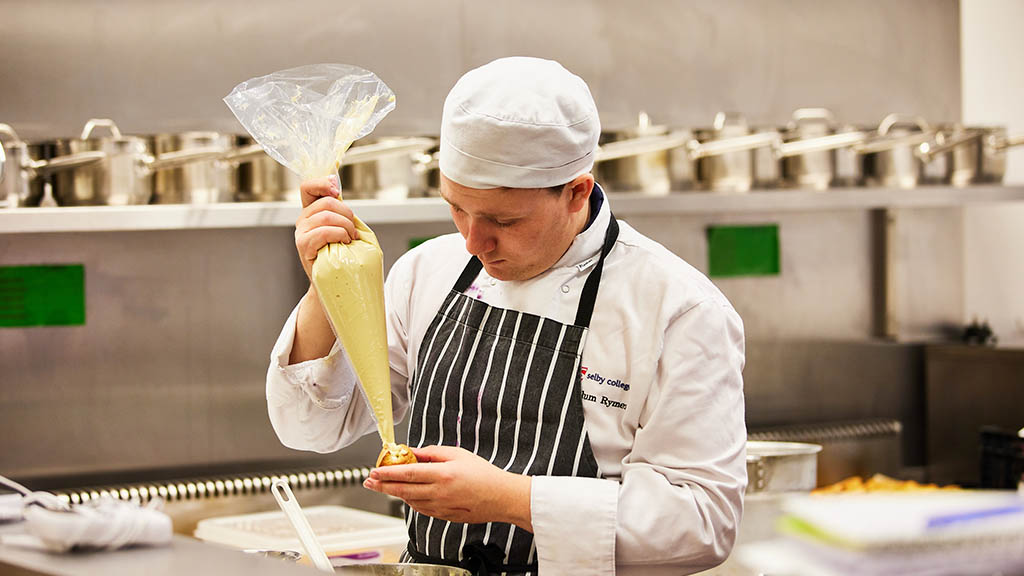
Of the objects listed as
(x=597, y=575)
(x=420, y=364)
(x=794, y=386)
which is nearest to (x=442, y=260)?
(x=420, y=364)

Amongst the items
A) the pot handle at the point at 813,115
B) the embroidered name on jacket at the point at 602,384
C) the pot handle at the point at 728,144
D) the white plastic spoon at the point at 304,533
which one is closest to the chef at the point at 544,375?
the embroidered name on jacket at the point at 602,384

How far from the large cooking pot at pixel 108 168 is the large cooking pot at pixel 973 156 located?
2.13 m

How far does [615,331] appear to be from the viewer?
1.75 m

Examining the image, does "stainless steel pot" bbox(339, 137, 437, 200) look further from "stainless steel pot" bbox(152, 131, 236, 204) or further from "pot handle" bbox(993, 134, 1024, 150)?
"pot handle" bbox(993, 134, 1024, 150)

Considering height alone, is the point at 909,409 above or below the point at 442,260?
below

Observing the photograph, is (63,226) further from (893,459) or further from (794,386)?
(893,459)

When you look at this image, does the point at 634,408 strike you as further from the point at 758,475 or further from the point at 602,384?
the point at 758,475

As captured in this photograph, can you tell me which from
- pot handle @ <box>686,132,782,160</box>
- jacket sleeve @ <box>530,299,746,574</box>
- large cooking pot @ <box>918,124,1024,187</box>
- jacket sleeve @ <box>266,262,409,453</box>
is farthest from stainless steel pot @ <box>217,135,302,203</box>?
large cooking pot @ <box>918,124,1024,187</box>

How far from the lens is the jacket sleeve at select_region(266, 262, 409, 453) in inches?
71.2

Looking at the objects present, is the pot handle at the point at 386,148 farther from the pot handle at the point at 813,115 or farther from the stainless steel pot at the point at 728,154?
the pot handle at the point at 813,115

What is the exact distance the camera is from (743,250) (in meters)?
3.83

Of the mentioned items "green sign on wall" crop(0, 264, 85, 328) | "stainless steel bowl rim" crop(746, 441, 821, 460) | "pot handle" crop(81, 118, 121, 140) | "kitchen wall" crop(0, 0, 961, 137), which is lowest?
"stainless steel bowl rim" crop(746, 441, 821, 460)

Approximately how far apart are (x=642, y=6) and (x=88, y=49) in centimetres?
163

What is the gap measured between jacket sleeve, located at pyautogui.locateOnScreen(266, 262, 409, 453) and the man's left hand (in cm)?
20
